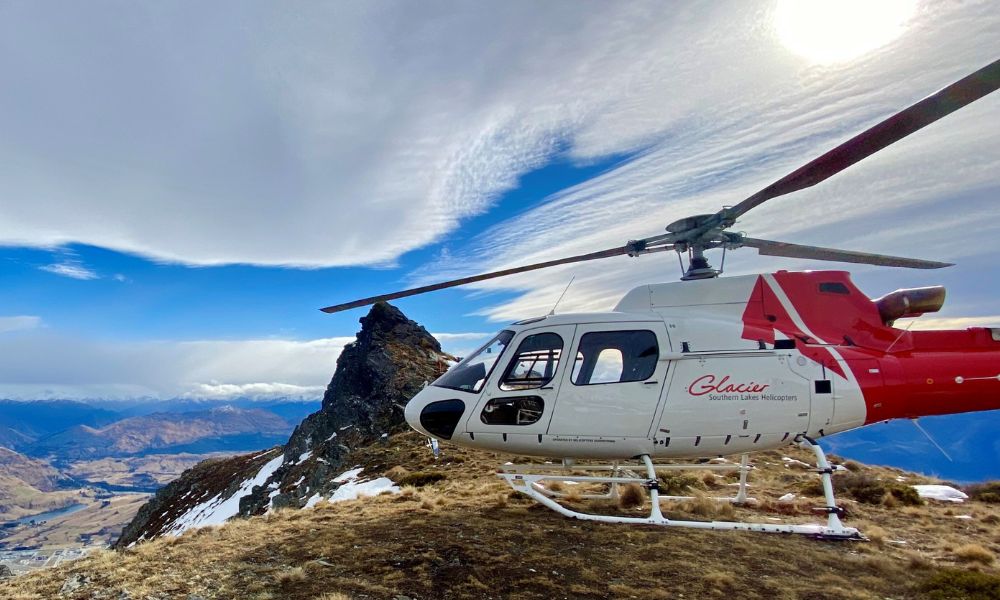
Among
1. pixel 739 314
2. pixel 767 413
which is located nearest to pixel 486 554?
pixel 767 413

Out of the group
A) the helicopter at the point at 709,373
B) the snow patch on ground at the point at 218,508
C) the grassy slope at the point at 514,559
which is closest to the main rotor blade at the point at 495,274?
the helicopter at the point at 709,373

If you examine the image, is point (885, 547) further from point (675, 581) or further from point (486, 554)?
point (486, 554)

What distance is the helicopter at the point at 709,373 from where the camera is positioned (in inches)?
357

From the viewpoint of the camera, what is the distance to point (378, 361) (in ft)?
120

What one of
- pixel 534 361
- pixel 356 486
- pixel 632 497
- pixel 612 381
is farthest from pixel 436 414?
pixel 356 486

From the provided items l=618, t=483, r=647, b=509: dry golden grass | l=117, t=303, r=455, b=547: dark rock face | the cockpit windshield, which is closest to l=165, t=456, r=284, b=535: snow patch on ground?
l=117, t=303, r=455, b=547: dark rock face

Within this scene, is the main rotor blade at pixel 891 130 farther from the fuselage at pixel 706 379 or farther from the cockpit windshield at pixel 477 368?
the cockpit windshield at pixel 477 368

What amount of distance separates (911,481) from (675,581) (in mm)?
13078

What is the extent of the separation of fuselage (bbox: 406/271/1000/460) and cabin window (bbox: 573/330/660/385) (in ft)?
0.06

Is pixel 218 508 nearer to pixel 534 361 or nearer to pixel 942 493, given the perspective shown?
pixel 534 361

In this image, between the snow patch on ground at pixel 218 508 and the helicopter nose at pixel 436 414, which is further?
the snow patch on ground at pixel 218 508

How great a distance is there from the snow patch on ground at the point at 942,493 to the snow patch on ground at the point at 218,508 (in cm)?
3196

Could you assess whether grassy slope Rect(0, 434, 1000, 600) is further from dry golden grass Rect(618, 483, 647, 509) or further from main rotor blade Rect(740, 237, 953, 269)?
main rotor blade Rect(740, 237, 953, 269)

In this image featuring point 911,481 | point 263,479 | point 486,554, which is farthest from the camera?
point 263,479
